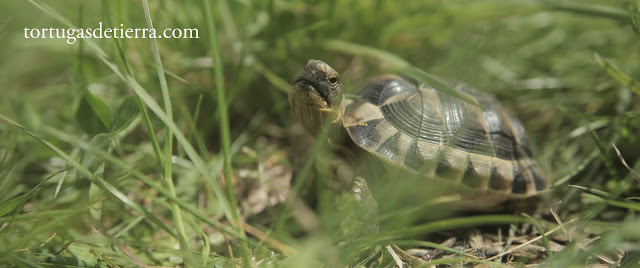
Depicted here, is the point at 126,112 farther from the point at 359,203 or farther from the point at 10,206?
the point at 359,203

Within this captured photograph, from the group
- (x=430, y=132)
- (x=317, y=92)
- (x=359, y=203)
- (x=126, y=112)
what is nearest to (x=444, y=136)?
(x=430, y=132)

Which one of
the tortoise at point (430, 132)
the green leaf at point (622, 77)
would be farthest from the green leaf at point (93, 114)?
the green leaf at point (622, 77)

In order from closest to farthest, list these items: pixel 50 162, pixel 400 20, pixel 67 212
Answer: pixel 67 212 → pixel 50 162 → pixel 400 20

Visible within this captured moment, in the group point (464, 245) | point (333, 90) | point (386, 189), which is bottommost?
point (464, 245)

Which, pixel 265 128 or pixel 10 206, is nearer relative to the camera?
pixel 10 206

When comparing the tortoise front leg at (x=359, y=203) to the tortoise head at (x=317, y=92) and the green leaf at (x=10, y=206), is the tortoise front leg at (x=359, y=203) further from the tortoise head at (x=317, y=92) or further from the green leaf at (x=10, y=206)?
the green leaf at (x=10, y=206)

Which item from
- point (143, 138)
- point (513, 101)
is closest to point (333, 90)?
point (143, 138)

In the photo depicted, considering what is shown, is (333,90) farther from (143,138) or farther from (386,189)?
(143,138)
